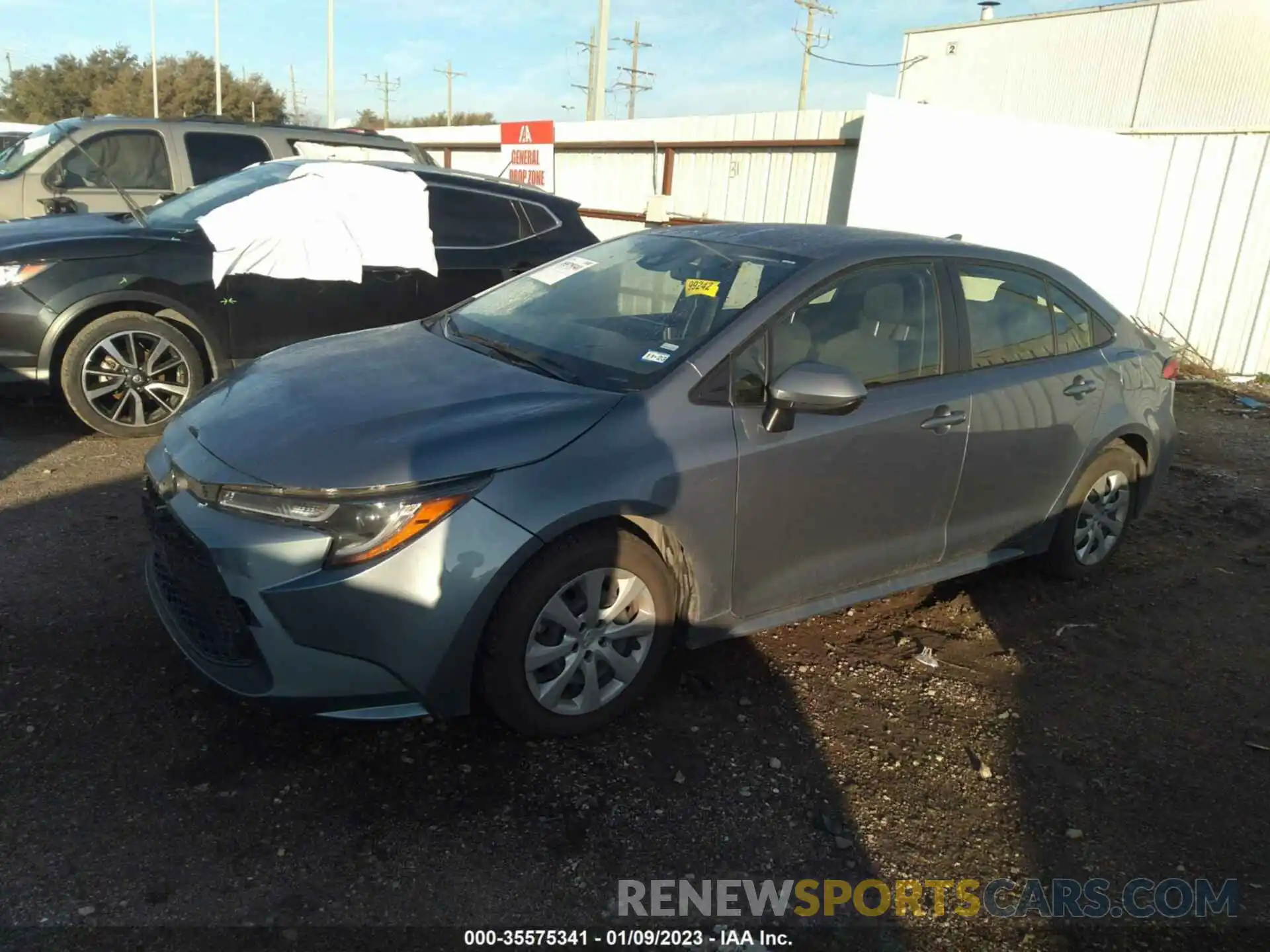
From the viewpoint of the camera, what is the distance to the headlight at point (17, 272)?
518 cm

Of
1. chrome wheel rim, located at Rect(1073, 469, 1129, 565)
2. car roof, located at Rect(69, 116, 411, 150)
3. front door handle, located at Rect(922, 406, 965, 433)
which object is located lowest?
chrome wheel rim, located at Rect(1073, 469, 1129, 565)

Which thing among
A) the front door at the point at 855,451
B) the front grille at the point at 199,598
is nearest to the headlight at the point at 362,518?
the front grille at the point at 199,598

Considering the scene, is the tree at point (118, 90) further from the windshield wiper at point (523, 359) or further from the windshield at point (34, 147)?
the windshield wiper at point (523, 359)

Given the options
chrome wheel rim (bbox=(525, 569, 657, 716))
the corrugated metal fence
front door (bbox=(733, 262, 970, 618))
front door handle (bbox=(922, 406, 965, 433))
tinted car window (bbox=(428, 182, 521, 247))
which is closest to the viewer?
chrome wheel rim (bbox=(525, 569, 657, 716))

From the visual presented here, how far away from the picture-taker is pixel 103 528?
14.3 ft

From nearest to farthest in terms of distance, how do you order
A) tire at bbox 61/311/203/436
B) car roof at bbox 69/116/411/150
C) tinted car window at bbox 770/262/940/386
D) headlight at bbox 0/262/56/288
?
tinted car window at bbox 770/262/940/386, headlight at bbox 0/262/56/288, tire at bbox 61/311/203/436, car roof at bbox 69/116/411/150

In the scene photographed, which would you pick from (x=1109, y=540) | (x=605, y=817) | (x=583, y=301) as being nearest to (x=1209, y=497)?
(x=1109, y=540)

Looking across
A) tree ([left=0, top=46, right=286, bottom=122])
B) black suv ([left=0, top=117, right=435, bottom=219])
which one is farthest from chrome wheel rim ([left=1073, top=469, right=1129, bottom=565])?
tree ([left=0, top=46, right=286, bottom=122])

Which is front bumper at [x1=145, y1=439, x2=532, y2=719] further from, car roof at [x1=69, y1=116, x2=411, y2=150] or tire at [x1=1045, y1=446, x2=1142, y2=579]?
car roof at [x1=69, y1=116, x2=411, y2=150]

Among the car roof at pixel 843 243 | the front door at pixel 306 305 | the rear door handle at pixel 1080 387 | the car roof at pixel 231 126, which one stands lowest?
the front door at pixel 306 305

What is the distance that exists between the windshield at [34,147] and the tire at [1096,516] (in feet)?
28.4

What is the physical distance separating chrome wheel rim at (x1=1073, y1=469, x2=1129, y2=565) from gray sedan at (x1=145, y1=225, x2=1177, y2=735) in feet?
0.47

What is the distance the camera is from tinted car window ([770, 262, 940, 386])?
3.36 metres

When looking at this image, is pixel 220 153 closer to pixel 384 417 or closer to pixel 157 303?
pixel 157 303
